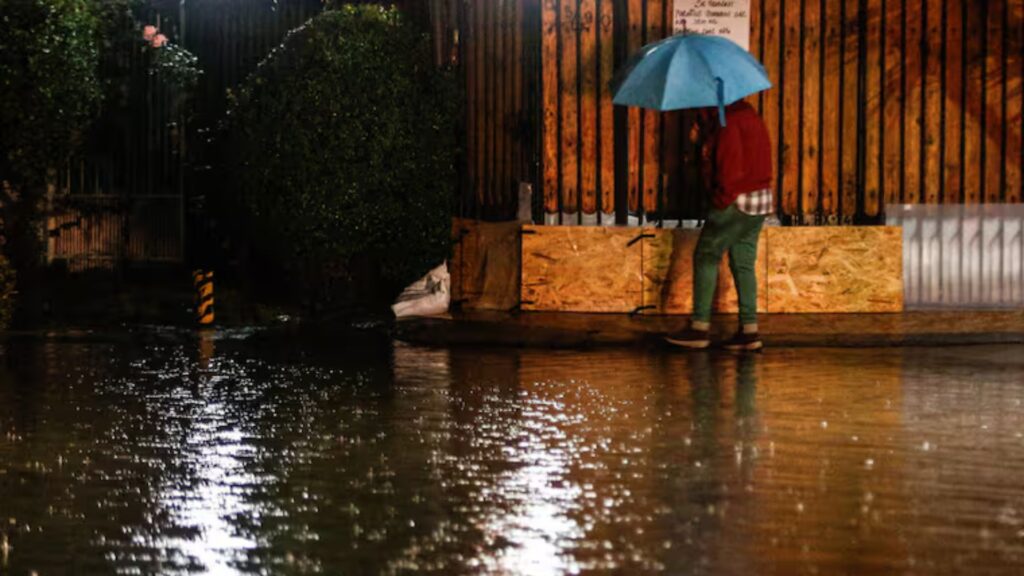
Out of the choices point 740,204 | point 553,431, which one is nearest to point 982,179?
point 740,204

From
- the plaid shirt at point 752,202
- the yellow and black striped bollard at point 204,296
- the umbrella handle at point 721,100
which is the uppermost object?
the umbrella handle at point 721,100

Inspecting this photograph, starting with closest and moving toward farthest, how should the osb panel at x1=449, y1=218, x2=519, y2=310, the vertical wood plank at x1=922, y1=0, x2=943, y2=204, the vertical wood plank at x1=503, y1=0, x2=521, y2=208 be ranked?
the vertical wood plank at x1=922, y1=0, x2=943, y2=204 < the osb panel at x1=449, y1=218, x2=519, y2=310 < the vertical wood plank at x1=503, y1=0, x2=521, y2=208

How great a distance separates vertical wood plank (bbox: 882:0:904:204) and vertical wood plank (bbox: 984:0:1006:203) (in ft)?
2.72

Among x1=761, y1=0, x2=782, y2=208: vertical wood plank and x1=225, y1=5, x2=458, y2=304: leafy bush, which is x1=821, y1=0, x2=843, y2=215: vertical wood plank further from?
x1=225, y1=5, x2=458, y2=304: leafy bush

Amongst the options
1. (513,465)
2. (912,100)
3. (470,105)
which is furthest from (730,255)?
(513,465)

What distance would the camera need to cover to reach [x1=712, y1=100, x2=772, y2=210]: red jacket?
44.7ft

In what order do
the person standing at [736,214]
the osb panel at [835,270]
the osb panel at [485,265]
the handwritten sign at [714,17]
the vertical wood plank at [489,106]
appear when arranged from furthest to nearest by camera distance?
the vertical wood plank at [489,106] → the osb panel at [485,265] → the handwritten sign at [714,17] → the osb panel at [835,270] → the person standing at [736,214]

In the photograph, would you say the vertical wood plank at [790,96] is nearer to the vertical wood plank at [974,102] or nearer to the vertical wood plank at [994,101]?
the vertical wood plank at [974,102]

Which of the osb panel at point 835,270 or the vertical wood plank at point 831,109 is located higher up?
the vertical wood plank at point 831,109

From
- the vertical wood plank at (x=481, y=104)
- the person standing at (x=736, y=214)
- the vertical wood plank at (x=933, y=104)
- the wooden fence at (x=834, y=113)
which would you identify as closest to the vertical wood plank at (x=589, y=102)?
the wooden fence at (x=834, y=113)

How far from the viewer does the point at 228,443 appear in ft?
29.7

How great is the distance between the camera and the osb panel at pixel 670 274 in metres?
16.0

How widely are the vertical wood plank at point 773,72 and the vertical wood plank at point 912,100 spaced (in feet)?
3.99

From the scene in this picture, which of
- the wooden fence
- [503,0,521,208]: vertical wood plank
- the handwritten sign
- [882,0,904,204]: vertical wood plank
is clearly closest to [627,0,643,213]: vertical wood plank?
the wooden fence
